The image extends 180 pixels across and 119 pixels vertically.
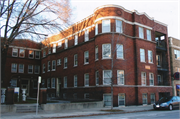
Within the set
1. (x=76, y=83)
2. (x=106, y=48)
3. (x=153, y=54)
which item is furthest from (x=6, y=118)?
(x=153, y=54)

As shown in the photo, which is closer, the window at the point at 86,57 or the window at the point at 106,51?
the window at the point at 106,51

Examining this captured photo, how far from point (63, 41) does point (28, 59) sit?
1173 cm

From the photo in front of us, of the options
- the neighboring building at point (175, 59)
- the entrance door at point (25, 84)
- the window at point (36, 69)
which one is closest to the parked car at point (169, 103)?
the neighboring building at point (175, 59)

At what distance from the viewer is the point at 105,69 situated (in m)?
23.0

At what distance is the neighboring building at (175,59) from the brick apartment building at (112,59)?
8.05ft

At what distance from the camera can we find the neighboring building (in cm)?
3308

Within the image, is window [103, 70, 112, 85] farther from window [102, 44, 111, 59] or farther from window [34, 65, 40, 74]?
window [34, 65, 40, 74]

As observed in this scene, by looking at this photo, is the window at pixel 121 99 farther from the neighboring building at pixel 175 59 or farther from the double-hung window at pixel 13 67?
the double-hung window at pixel 13 67

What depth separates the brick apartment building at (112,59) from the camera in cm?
2344

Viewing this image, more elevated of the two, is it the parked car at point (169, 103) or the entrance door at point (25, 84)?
the entrance door at point (25, 84)

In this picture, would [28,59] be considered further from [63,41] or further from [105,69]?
[105,69]

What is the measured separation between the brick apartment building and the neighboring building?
96.6 inches

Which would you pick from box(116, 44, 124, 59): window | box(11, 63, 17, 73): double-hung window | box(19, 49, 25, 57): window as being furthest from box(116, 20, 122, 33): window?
box(11, 63, 17, 73): double-hung window

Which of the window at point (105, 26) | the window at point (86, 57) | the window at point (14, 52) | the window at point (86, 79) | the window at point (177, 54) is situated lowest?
the window at point (86, 79)
